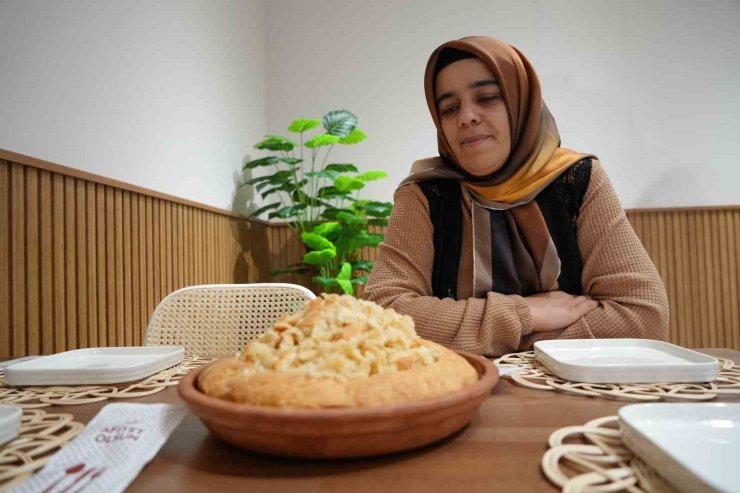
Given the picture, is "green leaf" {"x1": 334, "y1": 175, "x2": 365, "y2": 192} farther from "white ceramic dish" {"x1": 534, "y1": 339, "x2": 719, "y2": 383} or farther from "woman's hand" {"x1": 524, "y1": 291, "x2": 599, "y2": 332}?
"white ceramic dish" {"x1": 534, "y1": 339, "x2": 719, "y2": 383}

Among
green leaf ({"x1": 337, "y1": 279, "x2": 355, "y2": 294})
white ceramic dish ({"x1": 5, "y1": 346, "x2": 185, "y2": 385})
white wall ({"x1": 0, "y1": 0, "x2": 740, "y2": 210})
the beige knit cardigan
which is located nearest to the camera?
white ceramic dish ({"x1": 5, "y1": 346, "x2": 185, "y2": 385})

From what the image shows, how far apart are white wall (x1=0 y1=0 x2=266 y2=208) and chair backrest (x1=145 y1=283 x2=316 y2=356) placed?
31.6 inches

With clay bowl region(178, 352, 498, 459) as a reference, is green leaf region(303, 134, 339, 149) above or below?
above

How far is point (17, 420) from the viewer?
0.49 meters

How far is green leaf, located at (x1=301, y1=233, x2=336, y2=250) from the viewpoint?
3275 mm

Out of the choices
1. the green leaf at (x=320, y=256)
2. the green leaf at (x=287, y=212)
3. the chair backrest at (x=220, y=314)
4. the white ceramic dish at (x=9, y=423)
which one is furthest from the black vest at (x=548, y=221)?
the green leaf at (x=287, y=212)

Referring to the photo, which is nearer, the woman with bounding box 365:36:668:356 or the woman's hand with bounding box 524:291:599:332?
the woman's hand with bounding box 524:291:599:332

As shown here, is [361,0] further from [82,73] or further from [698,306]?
[698,306]

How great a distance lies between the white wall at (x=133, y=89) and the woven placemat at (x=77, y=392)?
45.9 inches

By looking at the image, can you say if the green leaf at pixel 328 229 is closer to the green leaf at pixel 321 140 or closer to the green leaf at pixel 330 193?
the green leaf at pixel 330 193

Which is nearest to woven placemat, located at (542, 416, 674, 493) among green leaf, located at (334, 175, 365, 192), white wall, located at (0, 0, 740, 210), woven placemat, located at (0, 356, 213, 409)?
woven placemat, located at (0, 356, 213, 409)

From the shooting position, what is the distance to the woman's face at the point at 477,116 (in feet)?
4.81

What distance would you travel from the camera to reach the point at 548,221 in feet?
4.75

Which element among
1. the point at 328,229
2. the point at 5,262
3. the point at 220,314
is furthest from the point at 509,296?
the point at 328,229
